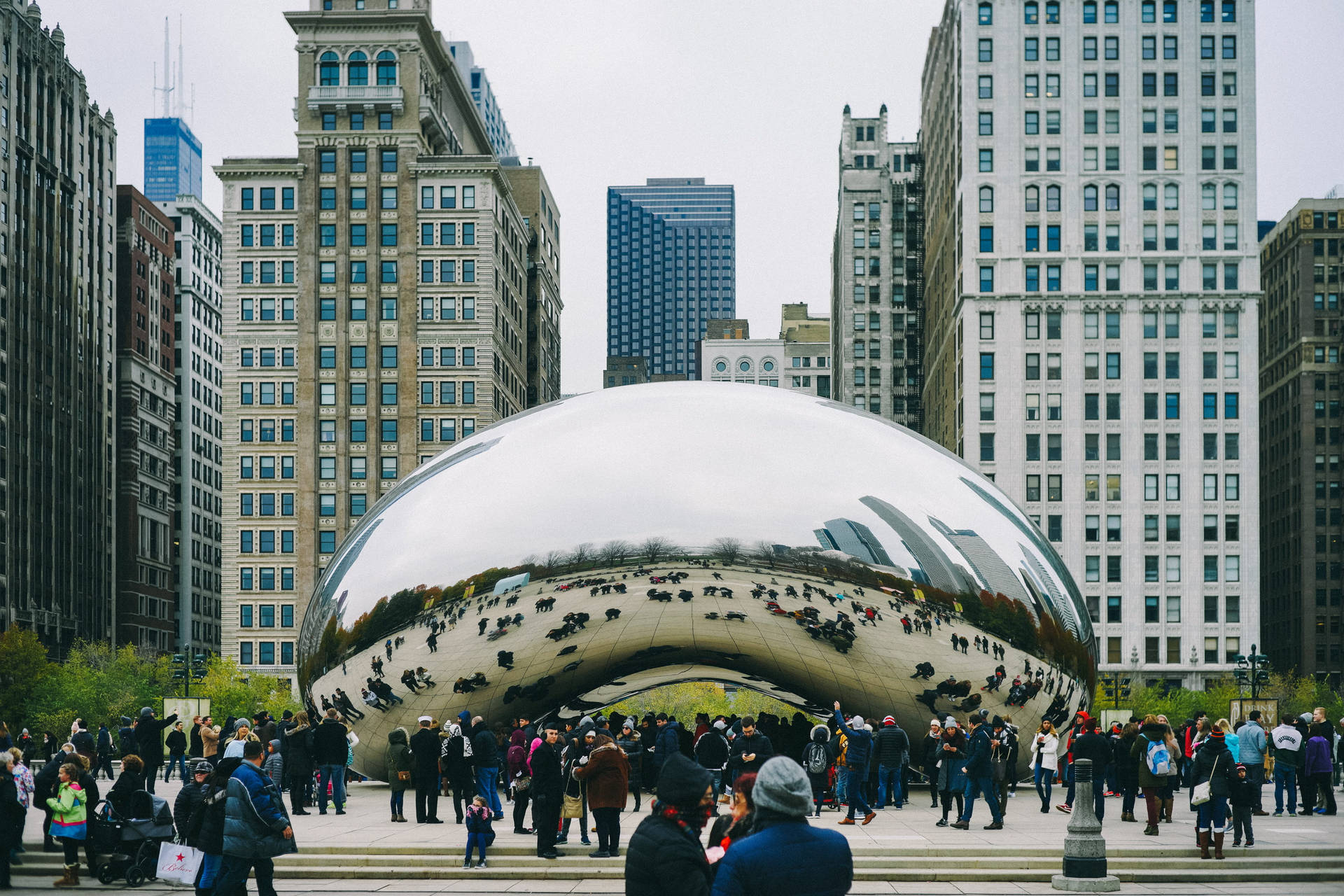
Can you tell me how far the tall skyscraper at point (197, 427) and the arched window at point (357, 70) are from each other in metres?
45.5

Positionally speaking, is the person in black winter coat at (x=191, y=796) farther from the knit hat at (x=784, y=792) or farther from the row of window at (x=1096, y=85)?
the row of window at (x=1096, y=85)

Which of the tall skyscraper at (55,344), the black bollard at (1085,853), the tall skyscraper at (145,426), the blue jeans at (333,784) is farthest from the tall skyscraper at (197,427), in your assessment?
the black bollard at (1085,853)

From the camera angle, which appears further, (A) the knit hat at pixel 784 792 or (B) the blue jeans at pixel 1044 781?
(B) the blue jeans at pixel 1044 781

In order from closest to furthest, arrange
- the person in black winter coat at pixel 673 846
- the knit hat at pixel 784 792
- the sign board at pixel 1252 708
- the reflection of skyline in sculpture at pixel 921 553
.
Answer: the knit hat at pixel 784 792
the person in black winter coat at pixel 673 846
the reflection of skyline in sculpture at pixel 921 553
the sign board at pixel 1252 708

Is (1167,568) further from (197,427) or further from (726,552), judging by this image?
(197,427)

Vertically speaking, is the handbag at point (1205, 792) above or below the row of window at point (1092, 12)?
below

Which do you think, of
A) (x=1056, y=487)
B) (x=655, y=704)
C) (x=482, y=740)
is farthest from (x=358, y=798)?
(x=1056, y=487)

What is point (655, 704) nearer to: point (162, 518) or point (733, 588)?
point (733, 588)

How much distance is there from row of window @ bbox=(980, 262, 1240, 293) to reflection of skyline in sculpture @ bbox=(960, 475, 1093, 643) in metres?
72.1

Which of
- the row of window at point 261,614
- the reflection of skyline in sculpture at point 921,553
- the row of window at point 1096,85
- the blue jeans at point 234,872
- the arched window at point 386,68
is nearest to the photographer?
the blue jeans at point 234,872

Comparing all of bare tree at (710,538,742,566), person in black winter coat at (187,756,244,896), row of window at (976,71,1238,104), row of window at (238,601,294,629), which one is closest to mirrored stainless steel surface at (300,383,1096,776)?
bare tree at (710,538,742,566)

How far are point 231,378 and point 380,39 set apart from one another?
79.6 feet

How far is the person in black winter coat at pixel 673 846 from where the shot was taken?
612 cm

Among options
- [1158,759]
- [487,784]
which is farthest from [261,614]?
[1158,759]
